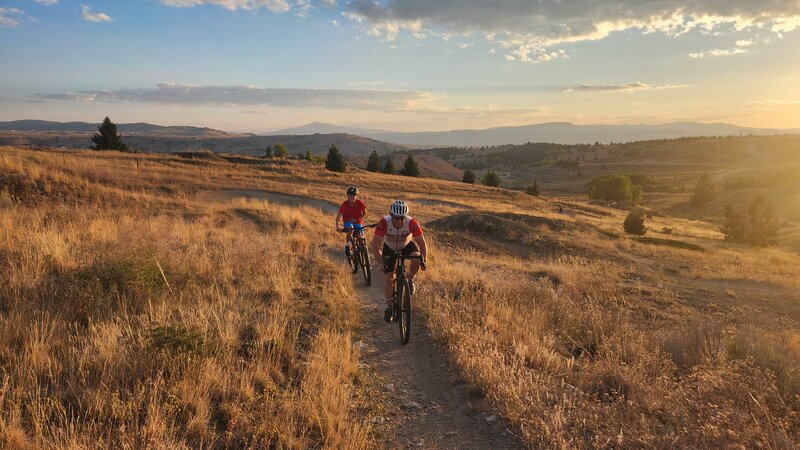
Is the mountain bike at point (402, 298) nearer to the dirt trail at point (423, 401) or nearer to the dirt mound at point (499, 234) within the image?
the dirt trail at point (423, 401)

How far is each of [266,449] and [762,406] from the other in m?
5.13

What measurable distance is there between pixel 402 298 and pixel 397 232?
3.67ft

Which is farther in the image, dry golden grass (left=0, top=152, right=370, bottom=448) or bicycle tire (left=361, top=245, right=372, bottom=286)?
bicycle tire (left=361, top=245, right=372, bottom=286)

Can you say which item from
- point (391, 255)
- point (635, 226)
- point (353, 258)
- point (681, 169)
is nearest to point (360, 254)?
point (353, 258)

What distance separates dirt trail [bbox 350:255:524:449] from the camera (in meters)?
4.27

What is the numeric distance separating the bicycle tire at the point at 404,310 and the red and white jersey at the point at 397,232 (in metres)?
0.63

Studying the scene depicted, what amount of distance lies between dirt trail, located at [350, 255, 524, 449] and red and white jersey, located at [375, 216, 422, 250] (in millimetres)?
1568

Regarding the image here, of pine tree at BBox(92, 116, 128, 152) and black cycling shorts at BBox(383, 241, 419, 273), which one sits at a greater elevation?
pine tree at BBox(92, 116, 128, 152)

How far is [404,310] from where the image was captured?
6617 mm

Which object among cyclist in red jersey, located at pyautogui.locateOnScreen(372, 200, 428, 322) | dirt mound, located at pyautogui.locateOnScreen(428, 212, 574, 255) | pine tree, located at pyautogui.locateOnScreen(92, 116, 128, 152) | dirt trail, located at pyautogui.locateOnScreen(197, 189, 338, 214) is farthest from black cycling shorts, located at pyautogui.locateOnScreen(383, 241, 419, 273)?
pine tree, located at pyautogui.locateOnScreen(92, 116, 128, 152)

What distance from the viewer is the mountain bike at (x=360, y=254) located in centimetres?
980

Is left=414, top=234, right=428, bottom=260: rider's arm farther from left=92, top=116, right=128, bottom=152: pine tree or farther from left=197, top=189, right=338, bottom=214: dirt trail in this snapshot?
left=92, top=116, right=128, bottom=152: pine tree

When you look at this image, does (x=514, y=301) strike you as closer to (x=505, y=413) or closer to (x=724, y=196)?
(x=505, y=413)

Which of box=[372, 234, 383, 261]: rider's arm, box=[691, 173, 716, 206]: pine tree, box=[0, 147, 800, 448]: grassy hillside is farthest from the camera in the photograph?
box=[691, 173, 716, 206]: pine tree
